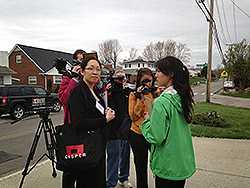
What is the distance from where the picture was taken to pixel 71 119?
288cm

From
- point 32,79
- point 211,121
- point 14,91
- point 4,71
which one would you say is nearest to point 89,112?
point 211,121

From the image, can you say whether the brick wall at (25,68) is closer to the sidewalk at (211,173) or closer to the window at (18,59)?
the window at (18,59)

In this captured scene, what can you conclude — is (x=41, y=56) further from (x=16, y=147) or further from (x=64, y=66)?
(x=64, y=66)

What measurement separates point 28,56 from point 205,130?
34.3 m

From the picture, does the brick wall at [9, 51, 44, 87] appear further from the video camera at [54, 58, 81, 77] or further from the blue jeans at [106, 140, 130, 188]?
the video camera at [54, 58, 81, 77]

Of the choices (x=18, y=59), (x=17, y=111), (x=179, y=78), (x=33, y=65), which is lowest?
(x=17, y=111)

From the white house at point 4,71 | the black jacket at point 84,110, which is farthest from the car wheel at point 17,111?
the white house at point 4,71

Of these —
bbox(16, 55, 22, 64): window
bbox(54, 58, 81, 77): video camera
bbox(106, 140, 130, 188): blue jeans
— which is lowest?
bbox(106, 140, 130, 188): blue jeans

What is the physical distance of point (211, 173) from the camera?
529cm

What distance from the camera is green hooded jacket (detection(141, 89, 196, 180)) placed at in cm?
260

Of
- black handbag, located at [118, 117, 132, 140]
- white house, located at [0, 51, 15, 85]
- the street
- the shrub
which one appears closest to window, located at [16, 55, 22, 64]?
white house, located at [0, 51, 15, 85]

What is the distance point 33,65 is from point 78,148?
38786 millimetres

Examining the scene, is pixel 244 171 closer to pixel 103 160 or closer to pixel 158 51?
pixel 103 160

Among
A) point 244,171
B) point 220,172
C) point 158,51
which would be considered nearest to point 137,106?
point 220,172
